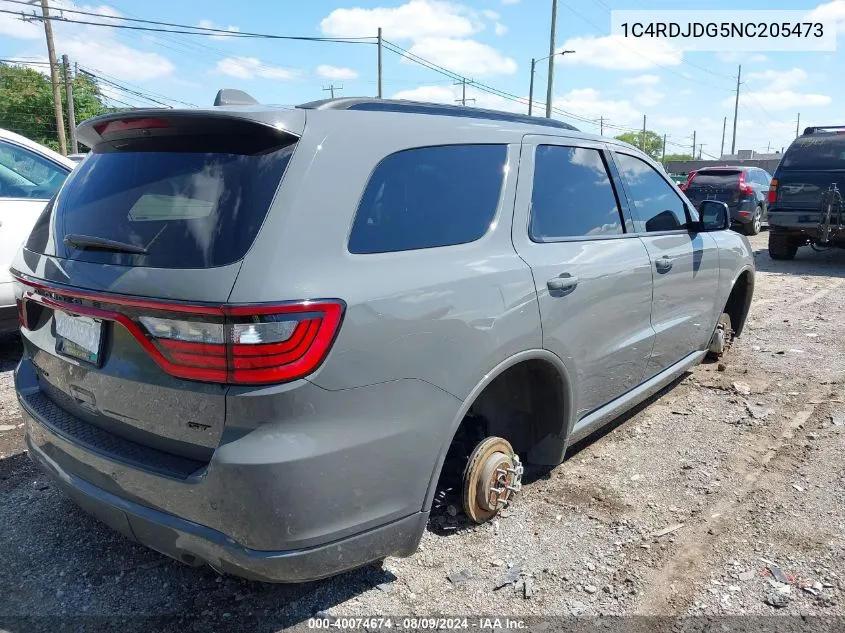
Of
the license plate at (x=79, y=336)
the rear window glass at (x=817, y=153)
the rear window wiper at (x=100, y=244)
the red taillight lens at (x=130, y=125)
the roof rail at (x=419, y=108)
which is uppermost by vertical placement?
the rear window glass at (x=817, y=153)

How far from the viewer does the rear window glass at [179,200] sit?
1.94 metres

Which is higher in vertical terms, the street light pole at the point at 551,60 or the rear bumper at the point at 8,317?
the street light pole at the point at 551,60

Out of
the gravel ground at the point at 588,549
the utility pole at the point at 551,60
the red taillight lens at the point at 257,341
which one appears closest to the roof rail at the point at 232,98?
the red taillight lens at the point at 257,341

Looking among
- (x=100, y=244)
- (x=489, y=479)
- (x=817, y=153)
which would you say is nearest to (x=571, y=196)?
(x=489, y=479)

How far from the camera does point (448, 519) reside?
2988 millimetres

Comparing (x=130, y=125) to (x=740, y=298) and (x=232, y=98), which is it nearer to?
(x=232, y=98)

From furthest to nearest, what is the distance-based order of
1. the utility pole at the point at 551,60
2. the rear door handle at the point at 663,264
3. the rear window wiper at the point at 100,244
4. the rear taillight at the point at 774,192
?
the utility pole at the point at 551,60 → the rear taillight at the point at 774,192 → the rear door handle at the point at 663,264 → the rear window wiper at the point at 100,244

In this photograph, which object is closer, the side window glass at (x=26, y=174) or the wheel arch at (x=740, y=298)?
the side window glass at (x=26, y=174)

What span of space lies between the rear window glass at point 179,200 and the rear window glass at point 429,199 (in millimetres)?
337

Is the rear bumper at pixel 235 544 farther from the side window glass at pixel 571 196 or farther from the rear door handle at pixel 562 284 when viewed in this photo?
the side window glass at pixel 571 196

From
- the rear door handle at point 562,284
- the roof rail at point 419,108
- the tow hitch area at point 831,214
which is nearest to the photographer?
the roof rail at point 419,108

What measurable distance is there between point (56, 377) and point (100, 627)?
919mm

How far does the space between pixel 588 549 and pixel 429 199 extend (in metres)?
1.66

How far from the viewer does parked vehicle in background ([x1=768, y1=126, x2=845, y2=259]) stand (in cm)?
1017
